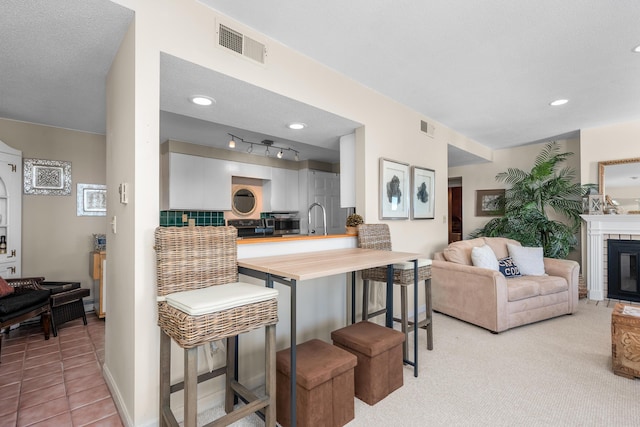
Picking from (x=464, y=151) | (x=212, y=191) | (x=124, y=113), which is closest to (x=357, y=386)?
(x=124, y=113)

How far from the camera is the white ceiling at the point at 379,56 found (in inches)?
71.2

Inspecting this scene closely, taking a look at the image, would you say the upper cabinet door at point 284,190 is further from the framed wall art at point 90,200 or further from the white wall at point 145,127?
the white wall at point 145,127

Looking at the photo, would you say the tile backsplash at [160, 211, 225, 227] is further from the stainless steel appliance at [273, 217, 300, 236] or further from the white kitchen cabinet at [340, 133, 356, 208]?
the white kitchen cabinet at [340, 133, 356, 208]

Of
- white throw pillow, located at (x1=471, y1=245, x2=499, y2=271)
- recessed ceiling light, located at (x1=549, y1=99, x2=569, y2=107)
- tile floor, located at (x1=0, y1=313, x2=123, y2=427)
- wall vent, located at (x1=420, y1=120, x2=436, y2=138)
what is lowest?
tile floor, located at (x1=0, y1=313, x2=123, y2=427)

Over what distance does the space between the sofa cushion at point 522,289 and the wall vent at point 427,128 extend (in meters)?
1.96

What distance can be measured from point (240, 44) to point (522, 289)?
137 inches

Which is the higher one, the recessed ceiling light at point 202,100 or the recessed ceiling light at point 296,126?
the recessed ceiling light at point 202,100

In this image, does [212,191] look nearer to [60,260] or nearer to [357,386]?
[60,260]

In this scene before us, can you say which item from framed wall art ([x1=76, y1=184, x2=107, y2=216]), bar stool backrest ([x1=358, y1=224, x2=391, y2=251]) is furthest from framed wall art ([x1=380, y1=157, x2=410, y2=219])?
framed wall art ([x1=76, y1=184, x2=107, y2=216])

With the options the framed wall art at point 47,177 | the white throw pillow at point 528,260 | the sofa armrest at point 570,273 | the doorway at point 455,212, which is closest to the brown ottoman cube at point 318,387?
the white throw pillow at point 528,260

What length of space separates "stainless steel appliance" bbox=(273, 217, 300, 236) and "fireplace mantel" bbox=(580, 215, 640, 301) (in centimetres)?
443

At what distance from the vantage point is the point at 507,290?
3119 mm

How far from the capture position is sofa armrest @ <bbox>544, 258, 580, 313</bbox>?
11.7 ft

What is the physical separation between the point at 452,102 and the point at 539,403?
2785mm
